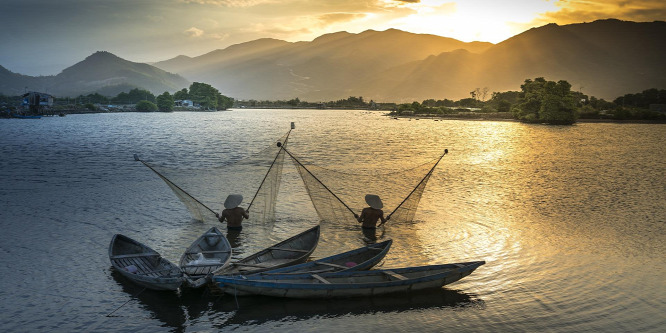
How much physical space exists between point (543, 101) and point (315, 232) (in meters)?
105

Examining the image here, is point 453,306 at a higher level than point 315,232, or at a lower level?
lower

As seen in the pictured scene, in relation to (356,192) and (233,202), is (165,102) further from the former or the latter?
(233,202)

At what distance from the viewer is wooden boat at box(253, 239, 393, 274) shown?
1193 cm

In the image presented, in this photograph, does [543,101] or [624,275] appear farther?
[543,101]

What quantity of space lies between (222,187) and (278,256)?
14.0 m

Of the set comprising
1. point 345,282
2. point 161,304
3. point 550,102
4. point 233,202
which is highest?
point 550,102

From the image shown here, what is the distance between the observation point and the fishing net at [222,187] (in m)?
18.0

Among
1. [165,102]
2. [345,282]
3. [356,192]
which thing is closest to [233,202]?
[345,282]

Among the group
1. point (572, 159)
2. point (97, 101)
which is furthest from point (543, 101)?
point (97, 101)

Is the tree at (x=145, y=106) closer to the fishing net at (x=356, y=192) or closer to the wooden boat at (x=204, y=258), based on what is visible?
the fishing net at (x=356, y=192)

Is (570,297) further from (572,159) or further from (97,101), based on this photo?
(97,101)

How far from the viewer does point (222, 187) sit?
2662 centimetres

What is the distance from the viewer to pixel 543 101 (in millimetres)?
108250

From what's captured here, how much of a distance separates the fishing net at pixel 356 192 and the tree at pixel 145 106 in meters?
A: 165
